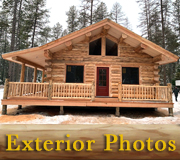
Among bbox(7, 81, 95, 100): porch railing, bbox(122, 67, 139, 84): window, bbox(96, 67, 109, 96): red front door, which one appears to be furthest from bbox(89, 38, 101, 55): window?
bbox(7, 81, 95, 100): porch railing

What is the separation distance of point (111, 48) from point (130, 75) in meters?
2.62

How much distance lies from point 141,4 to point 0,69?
1652 inches

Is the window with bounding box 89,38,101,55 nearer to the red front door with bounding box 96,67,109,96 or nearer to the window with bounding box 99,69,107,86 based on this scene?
the red front door with bounding box 96,67,109,96

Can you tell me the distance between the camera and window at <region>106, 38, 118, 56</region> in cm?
946

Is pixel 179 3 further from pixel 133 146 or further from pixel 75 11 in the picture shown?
pixel 133 146

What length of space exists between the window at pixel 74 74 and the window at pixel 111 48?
2.52 metres

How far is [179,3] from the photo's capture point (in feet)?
78.0

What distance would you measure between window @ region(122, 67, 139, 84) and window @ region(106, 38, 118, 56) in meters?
1.44

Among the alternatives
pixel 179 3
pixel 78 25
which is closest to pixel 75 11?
pixel 78 25

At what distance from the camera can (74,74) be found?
9055 mm

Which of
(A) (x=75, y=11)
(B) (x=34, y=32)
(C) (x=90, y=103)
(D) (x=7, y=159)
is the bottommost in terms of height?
(C) (x=90, y=103)

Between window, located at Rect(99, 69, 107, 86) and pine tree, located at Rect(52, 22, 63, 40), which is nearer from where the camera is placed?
window, located at Rect(99, 69, 107, 86)

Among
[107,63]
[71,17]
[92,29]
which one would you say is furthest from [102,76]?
[71,17]

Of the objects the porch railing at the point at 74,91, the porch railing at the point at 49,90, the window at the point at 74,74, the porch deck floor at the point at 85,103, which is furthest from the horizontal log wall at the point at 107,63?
the porch deck floor at the point at 85,103
